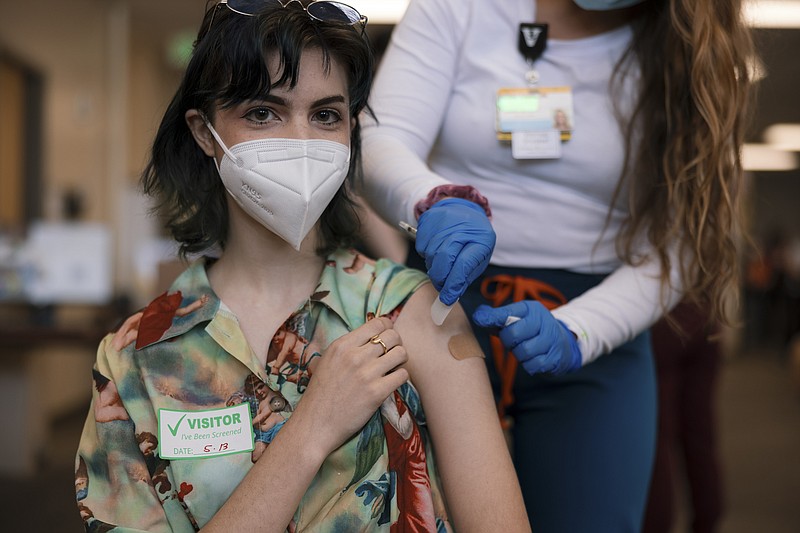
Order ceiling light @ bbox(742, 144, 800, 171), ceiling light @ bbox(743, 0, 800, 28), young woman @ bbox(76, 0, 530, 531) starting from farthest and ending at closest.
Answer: ceiling light @ bbox(742, 144, 800, 171) < ceiling light @ bbox(743, 0, 800, 28) < young woman @ bbox(76, 0, 530, 531)

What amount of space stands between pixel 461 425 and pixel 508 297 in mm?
308

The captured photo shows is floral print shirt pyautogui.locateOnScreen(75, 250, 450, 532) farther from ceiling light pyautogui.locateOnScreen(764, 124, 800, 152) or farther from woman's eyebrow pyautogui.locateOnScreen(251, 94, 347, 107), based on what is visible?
ceiling light pyautogui.locateOnScreen(764, 124, 800, 152)

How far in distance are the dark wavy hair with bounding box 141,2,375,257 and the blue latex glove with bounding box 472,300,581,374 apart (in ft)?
0.91

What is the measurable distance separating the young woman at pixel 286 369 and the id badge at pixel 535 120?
26 cm

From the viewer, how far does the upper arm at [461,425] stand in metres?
1.08

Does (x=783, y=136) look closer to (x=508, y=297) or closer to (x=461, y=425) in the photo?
(x=508, y=297)

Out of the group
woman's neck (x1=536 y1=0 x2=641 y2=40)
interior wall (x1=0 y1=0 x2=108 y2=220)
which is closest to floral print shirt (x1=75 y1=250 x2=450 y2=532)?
woman's neck (x1=536 y1=0 x2=641 y2=40)

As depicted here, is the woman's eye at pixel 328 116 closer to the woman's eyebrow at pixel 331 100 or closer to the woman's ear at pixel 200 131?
the woman's eyebrow at pixel 331 100

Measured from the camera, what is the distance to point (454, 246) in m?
1.04

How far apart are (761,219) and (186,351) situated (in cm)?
1728

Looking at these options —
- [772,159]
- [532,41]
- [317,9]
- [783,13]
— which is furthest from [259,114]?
[772,159]

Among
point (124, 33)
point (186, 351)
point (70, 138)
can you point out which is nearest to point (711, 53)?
point (186, 351)

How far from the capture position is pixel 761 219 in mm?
A: 16578

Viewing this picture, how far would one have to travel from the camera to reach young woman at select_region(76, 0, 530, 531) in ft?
3.37
